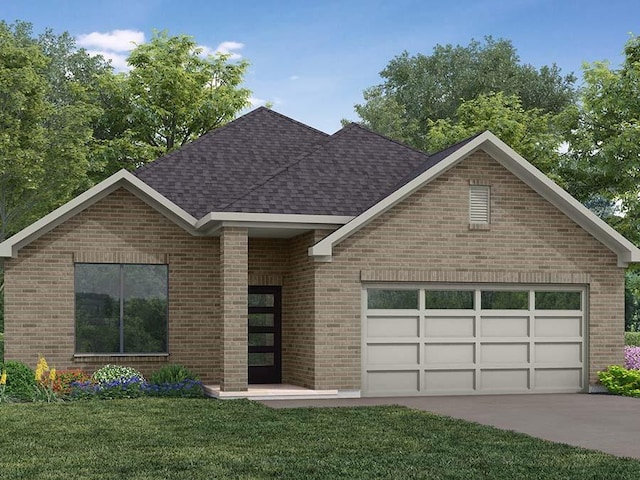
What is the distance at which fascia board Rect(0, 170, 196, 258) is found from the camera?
21.7 metres

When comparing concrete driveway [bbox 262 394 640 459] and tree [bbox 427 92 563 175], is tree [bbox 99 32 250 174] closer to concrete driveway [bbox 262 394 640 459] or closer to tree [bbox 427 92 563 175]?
tree [bbox 427 92 563 175]

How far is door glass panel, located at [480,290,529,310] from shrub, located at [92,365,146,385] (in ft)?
24.5

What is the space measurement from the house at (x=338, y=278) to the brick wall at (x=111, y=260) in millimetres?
31

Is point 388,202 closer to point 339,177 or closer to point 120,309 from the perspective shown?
point 339,177

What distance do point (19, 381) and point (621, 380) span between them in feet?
41.4

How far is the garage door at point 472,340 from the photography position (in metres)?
21.4

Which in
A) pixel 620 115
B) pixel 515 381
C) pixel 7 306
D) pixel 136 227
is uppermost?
pixel 620 115

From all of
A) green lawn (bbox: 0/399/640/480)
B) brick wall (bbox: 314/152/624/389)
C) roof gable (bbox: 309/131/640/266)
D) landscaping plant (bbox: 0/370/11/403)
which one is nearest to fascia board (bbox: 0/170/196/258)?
landscaping plant (bbox: 0/370/11/403)

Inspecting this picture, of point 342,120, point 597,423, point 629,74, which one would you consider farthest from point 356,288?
point 342,120

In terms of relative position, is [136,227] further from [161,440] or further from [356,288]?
[161,440]

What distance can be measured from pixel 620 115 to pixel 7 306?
66.2 feet

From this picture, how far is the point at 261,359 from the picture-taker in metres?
23.5

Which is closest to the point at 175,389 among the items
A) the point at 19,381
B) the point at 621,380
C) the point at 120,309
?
the point at 120,309

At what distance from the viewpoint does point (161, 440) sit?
538 inches
